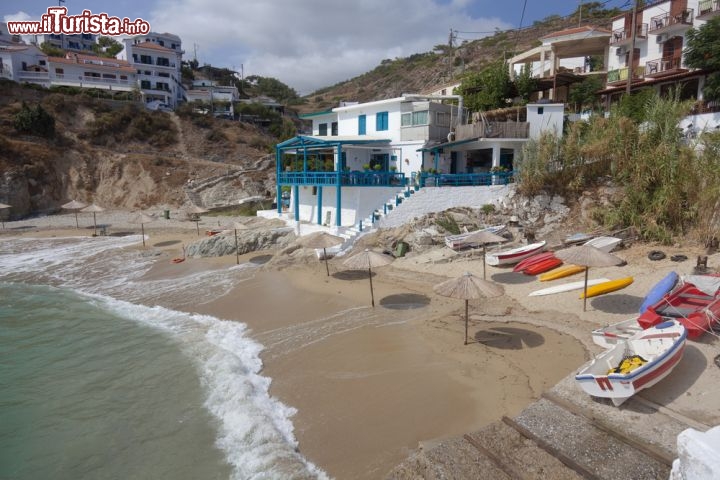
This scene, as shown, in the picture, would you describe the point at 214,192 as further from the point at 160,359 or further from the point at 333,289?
the point at 160,359

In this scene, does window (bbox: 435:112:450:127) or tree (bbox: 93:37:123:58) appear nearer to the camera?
window (bbox: 435:112:450:127)

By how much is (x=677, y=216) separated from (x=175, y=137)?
169ft

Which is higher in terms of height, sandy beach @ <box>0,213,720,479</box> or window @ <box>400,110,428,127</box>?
window @ <box>400,110,428,127</box>

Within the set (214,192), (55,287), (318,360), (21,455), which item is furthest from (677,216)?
(214,192)

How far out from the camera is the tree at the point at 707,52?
2341cm

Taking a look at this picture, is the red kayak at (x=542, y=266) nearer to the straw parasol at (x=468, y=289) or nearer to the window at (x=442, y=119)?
the straw parasol at (x=468, y=289)

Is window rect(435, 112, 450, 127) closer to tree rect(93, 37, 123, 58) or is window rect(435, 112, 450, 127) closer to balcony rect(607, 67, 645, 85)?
balcony rect(607, 67, 645, 85)

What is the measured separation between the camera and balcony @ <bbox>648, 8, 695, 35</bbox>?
29797mm

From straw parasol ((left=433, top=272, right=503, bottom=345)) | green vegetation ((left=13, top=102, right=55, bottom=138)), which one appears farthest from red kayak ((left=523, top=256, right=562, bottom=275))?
green vegetation ((left=13, top=102, right=55, bottom=138))

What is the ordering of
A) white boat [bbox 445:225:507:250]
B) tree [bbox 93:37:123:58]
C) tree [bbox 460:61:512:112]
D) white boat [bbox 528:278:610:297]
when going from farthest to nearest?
A: tree [bbox 93:37:123:58] → tree [bbox 460:61:512:112] → white boat [bbox 445:225:507:250] → white boat [bbox 528:278:610:297]

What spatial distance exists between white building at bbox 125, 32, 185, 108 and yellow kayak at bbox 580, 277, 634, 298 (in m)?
66.6

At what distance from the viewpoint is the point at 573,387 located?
28.5 ft

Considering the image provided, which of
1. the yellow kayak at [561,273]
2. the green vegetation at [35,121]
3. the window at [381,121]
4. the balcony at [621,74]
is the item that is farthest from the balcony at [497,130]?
the green vegetation at [35,121]

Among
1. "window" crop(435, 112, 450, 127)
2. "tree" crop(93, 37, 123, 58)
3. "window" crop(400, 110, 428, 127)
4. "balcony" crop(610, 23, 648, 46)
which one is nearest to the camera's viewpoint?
"window" crop(400, 110, 428, 127)
